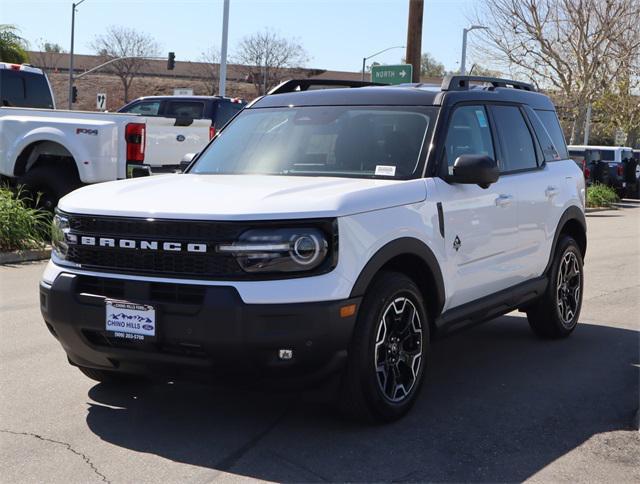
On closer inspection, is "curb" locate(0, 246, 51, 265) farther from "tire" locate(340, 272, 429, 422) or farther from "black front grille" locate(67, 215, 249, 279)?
"tire" locate(340, 272, 429, 422)

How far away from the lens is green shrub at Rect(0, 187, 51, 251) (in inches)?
429

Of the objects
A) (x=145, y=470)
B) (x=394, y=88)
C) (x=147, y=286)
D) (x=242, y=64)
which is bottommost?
(x=145, y=470)

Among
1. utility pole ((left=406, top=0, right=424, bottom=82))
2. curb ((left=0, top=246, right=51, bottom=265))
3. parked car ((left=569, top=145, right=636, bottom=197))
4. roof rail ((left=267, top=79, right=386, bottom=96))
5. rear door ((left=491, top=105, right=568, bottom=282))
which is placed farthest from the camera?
parked car ((left=569, top=145, right=636, bottom=197))

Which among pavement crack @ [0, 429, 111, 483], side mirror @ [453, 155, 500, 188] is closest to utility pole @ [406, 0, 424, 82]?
side mirror @ [453, 155, 500, 188]

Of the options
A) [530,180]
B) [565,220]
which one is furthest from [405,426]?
[565,220]

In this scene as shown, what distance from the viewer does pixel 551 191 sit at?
688 centimetres

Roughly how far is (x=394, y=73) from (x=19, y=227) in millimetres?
12975

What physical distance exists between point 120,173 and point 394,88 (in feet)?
21.0

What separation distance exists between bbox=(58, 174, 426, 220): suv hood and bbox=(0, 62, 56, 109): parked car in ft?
32.7

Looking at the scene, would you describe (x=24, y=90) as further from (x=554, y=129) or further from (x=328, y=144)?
(x=328, y=144)

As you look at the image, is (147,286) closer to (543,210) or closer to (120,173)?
(543,210)

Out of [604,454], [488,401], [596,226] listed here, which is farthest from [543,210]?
[596,226]

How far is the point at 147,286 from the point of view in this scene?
4391mm

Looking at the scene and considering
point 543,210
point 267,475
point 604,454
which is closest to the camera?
point 267,475
